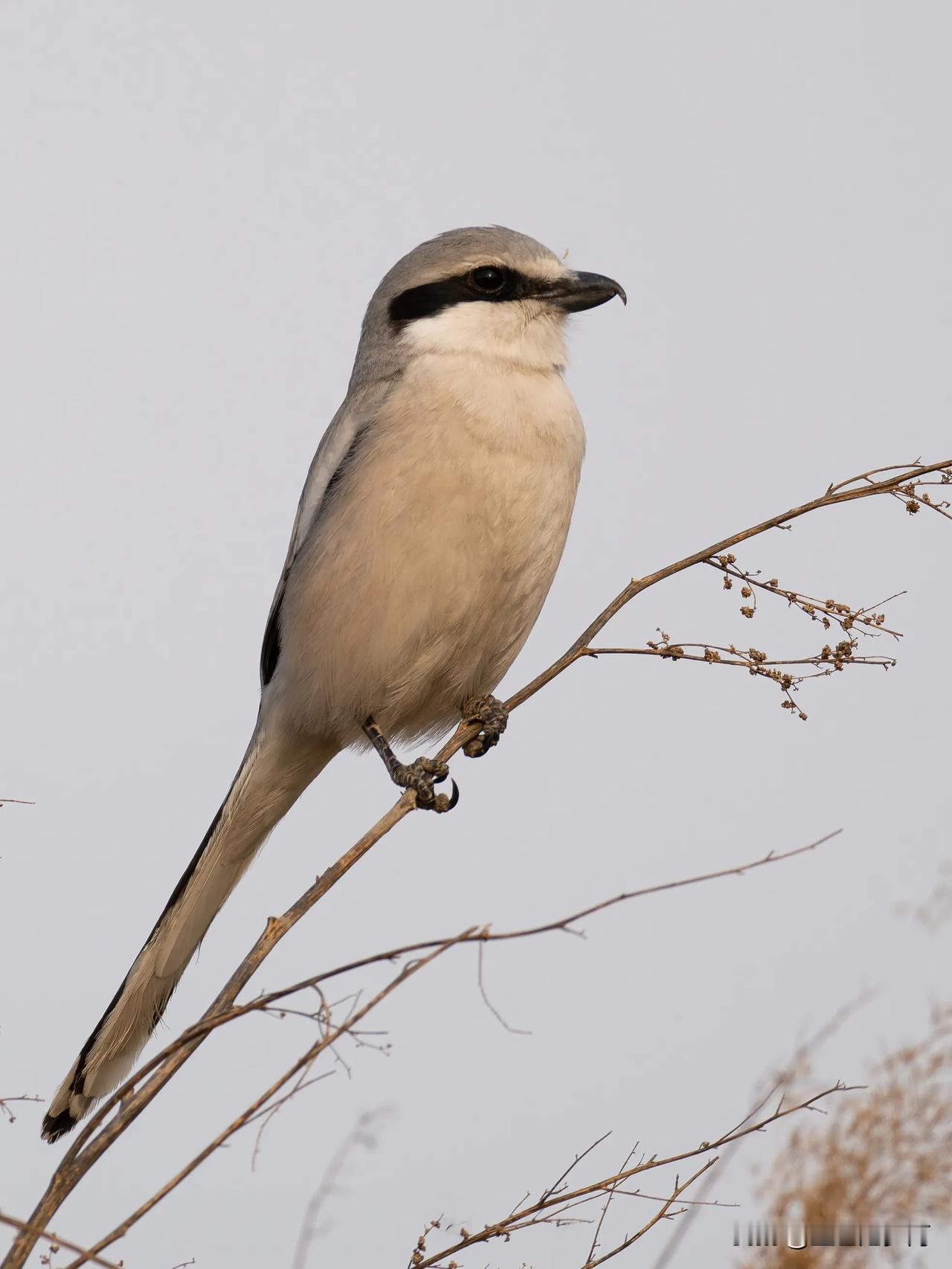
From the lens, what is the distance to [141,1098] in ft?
5.46

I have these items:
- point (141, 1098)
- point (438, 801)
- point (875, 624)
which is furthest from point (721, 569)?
point (141, 1098)

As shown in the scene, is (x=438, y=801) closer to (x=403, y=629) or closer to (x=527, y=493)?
(x=403, y=629)

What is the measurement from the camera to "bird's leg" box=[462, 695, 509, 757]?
11.1ft

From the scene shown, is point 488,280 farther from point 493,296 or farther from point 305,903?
point 305,903

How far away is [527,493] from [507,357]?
44cm

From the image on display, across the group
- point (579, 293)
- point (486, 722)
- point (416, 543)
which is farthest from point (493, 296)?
point (486, 722)

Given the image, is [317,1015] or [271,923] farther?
[271,923]

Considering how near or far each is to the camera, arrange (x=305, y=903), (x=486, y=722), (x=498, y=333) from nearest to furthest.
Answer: (x=305, y=903)
(x=486, y=722)
(x=498, y=333)

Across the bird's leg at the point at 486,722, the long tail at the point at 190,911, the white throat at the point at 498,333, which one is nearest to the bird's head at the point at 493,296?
the white throat at the point at 498,333

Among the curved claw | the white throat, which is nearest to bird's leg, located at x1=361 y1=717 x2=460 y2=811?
the curved claw

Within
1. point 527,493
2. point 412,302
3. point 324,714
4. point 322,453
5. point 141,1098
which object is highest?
point 412,302

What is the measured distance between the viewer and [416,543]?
320cm

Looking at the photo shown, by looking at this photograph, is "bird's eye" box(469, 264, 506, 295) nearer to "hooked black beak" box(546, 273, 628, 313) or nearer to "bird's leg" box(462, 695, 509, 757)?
"hooked black beak" box(546, 273, 628, 313)

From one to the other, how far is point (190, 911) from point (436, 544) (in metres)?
1.05
